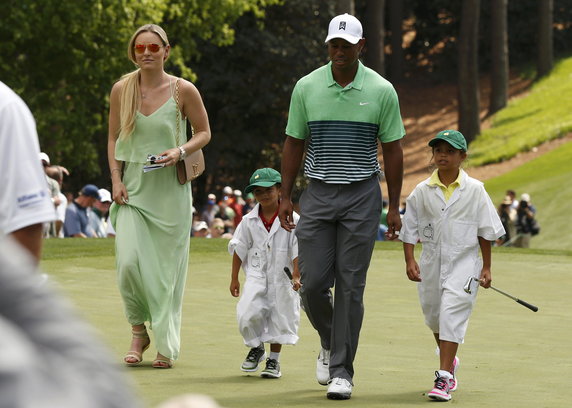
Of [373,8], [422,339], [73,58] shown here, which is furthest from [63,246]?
[373,8]

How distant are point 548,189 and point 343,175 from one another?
3173 cm

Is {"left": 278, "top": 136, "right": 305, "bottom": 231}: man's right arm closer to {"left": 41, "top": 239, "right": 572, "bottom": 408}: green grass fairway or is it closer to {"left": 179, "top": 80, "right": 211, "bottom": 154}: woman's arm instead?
{"left": 179, "top": 80, "right": 211, "bottom": 154}: woman's arm

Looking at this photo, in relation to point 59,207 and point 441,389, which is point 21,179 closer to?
point 441,389

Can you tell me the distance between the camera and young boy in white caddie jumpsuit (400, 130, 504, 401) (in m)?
7.47

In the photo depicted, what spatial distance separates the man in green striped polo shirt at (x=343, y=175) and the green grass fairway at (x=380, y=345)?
50cm

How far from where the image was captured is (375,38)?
47.2 m

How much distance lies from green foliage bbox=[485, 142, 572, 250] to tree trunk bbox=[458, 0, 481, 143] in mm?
4753

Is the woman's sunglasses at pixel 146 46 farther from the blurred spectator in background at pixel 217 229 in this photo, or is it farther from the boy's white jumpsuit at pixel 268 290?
the blurred spectator in background at pixel 217 229

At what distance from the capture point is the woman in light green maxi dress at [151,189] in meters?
8.14

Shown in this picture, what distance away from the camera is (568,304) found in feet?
42.7

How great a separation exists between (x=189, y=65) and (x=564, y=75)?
19739 millimetres

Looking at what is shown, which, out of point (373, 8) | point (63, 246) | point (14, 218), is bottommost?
point (63, 246)

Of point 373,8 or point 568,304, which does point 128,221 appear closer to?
point 568,304

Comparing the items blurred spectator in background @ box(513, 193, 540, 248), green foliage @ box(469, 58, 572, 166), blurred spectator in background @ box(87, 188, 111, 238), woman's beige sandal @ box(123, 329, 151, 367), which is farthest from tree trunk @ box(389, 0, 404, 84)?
woman's beige sandal @ box(123, 329, 151, 367)
